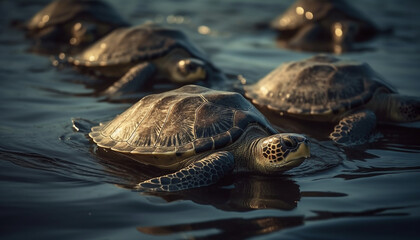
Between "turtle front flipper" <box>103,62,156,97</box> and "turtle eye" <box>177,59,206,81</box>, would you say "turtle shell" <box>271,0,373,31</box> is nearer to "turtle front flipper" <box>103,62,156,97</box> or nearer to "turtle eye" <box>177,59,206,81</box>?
"turtle eye" <box>177,59,206,81</box>

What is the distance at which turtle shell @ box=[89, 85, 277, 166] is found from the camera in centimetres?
463

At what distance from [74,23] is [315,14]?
6029 mm

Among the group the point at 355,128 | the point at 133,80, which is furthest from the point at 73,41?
the point at 355,128

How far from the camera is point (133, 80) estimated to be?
7777mm

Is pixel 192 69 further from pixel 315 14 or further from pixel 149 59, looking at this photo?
pixel 315 14

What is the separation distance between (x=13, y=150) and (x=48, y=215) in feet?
5.24

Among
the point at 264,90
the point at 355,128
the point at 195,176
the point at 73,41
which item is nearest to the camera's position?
the point at 195,176

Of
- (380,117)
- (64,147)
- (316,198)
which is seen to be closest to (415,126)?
(380,117)

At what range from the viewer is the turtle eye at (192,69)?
7.96 m

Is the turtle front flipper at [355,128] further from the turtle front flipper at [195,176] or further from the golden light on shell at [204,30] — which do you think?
the golden light on shell at [204,30]

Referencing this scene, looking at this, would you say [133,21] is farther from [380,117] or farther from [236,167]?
[236,167]

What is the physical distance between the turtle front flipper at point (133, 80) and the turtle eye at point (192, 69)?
556 mm

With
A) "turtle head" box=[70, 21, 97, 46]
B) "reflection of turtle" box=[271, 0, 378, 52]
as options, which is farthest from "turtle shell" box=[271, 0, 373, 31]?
"turtle head" box=[70, 21, 97, 46]

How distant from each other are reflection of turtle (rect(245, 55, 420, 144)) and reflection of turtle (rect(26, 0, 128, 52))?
18.7 ft
